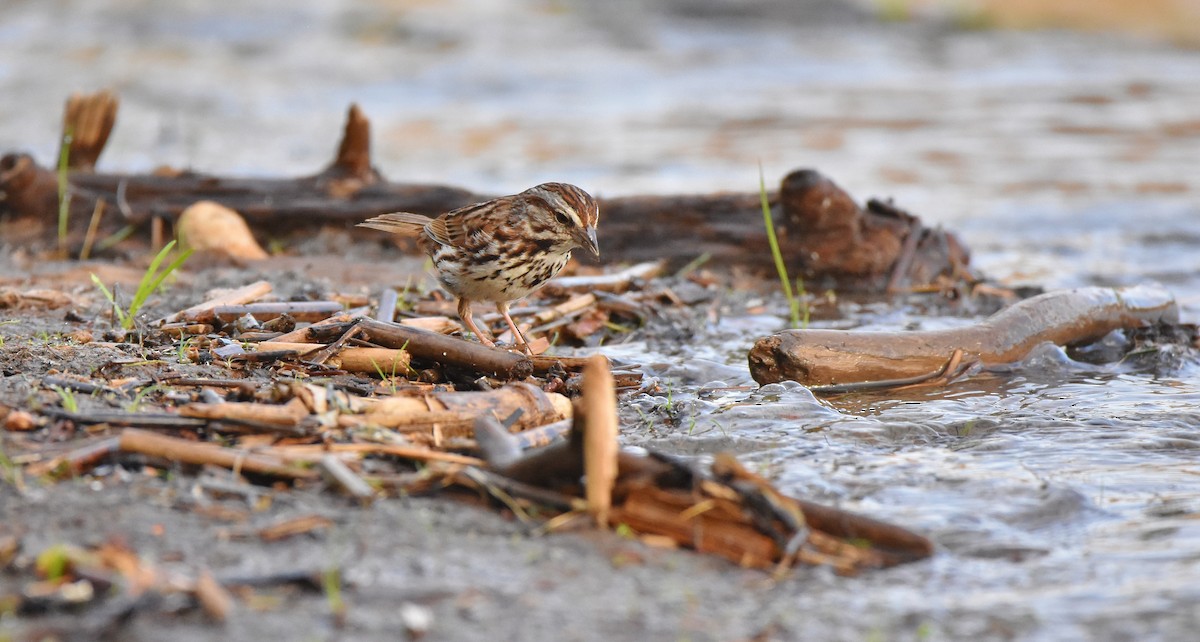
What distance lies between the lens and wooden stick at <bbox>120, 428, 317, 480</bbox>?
13.5 feet

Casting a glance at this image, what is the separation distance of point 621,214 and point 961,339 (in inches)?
135

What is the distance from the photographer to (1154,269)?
10500 millimetres

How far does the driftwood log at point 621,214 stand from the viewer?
915cm

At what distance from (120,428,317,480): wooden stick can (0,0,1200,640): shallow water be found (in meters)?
1.61

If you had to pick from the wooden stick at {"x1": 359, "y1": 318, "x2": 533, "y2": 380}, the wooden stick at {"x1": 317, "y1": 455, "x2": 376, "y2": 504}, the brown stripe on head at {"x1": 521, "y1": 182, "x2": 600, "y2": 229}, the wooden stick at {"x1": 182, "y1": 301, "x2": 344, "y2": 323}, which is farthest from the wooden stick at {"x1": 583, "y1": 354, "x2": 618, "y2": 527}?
the wooden stick at {"x1": 182, "y1": 301, "x2": 344, "y2": 323}

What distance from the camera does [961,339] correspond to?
6.71m

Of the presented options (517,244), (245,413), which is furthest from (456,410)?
(517,244)

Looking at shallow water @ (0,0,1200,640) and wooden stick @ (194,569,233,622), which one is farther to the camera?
shallow water @ (0,0,1200,640)

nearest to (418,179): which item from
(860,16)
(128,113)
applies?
(128,113)

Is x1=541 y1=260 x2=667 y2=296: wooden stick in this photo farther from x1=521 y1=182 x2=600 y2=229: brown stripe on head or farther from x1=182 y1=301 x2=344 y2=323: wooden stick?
x1=182 y1=301 x2=344 y2=323: wooden stick

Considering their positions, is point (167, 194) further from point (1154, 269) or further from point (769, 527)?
point (1154, 269)

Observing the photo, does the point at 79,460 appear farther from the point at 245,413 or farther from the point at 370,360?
the point at 370,360

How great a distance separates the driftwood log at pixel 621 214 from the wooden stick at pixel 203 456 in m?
5.19

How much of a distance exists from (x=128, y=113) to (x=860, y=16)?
1929cm
